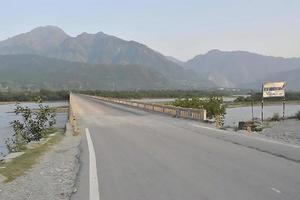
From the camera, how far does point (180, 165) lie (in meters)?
12.4

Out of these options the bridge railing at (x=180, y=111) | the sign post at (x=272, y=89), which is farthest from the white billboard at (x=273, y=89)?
the bridge railing at (x=180, y=111)

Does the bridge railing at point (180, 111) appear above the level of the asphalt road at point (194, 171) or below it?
below

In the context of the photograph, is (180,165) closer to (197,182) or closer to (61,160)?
(197,182)

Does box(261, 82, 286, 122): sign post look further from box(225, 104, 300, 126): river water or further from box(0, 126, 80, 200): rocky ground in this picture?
box(0, 126, 80, 200): rocky ground

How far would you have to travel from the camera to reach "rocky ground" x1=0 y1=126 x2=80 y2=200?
947 cm

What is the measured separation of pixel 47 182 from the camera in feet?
36.1

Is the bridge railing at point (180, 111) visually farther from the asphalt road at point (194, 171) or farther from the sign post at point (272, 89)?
the asphalt road at point (194, 171)

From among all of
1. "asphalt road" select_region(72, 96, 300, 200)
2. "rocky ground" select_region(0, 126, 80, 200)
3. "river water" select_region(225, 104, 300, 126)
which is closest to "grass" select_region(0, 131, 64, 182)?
"rocky ground" select_region(0, 126, 80, 200)

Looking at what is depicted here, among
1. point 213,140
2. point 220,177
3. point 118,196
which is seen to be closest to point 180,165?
point 220,177

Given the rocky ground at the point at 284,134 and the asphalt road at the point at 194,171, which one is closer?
the asphalt road at the point at 194,171

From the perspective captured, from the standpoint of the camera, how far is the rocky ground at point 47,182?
373 inches

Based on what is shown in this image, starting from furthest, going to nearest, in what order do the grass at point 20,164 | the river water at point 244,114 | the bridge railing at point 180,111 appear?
the river water at point 244,114 < the bridge railing at point 180,111 < the grass at point 20,164

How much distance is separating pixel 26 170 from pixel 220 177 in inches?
207

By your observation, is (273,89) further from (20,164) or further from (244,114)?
(244,114)
